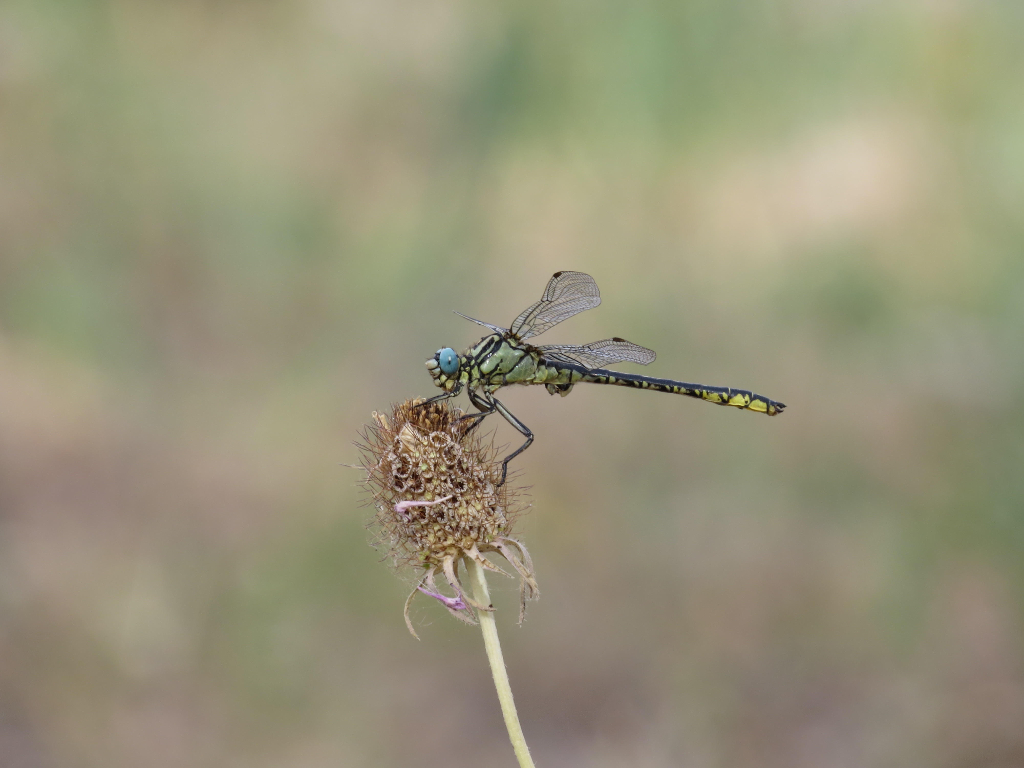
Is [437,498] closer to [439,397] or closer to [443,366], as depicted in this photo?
[439,397]

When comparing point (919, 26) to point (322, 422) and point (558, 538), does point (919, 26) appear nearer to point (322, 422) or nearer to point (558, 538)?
point (558, 538)

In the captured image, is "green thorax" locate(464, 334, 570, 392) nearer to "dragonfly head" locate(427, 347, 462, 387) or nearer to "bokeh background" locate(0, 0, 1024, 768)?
"dragonfly head" locate(427, 347, 462, 387)

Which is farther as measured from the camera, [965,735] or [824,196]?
[824,196]

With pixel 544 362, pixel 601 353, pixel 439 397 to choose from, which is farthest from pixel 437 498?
pixel 601 353

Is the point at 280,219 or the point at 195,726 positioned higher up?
the point at 280,219

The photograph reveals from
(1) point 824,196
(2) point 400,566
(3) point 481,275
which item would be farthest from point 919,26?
(2) point 400,566

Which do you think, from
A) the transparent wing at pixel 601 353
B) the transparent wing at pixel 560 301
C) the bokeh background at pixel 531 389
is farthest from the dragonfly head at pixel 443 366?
the bokeh background at pixel 531 389

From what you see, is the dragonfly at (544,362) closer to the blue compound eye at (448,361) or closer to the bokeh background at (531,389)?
the blue compound eye at (448,361)

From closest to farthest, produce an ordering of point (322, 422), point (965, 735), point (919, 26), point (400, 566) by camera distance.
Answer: point (400, 566) < point (965, 735) < point (322, 422) < point (919, 26)
